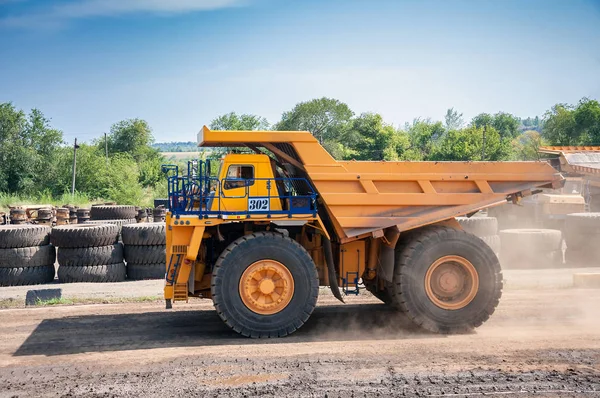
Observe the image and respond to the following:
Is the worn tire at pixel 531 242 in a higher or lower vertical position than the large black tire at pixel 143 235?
lower

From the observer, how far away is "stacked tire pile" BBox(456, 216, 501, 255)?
1557 centimetres

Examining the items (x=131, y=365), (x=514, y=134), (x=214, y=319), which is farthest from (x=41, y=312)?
(x=514, y=134)

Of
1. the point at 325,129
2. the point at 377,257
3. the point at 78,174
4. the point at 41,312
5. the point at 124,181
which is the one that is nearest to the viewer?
the point at 377,257

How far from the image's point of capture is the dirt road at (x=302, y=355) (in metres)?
7.13

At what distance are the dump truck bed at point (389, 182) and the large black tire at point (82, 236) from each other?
555 centimetres

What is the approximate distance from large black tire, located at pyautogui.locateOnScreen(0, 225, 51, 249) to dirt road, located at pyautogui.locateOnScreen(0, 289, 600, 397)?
311 centimetres

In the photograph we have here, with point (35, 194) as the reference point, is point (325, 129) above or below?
above

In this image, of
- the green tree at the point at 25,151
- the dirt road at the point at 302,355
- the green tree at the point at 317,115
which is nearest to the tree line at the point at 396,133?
the green tree at the point at 317,115

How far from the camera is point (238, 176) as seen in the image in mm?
9602

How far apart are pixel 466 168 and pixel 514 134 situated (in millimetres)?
129263

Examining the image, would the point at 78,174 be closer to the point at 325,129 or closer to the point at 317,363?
the point at 325,129

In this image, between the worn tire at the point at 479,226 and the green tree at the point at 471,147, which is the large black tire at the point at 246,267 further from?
the green tree at the point at 471,147

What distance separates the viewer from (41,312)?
1132 cm

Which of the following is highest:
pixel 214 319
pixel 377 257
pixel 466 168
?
pixel 466 168
